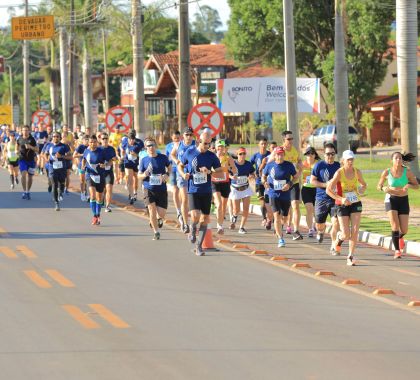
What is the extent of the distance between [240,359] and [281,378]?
825 millimetres

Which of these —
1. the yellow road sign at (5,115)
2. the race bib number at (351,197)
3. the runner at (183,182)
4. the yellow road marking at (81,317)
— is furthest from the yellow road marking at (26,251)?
the yellow road sign at (5,115)

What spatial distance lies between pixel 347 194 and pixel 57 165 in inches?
431

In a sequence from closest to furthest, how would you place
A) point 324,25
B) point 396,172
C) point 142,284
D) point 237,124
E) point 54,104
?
point 142,284, point 396,172, point 324,25, point 237,124, point 54,104

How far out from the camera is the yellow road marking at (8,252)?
18.1 m

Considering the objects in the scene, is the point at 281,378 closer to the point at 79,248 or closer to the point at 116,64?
the point at 79,248

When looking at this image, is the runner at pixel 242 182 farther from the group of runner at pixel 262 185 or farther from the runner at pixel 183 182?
the runner at pixel 183 182

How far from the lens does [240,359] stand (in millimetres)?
10141

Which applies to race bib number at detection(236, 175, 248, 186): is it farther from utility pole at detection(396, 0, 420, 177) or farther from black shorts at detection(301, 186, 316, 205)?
utility pole at detection(396, 0, 420, 177)

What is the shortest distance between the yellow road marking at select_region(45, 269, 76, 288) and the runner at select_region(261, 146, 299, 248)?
185 inches

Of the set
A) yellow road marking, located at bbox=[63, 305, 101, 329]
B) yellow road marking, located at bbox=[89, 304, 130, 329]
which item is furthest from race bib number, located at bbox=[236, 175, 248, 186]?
yellow road marking, located at bbox=[63, 305, 101, 329]

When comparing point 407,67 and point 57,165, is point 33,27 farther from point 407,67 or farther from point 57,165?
point 57,165

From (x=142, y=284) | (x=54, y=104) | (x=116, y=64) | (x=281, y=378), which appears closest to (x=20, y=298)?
(x=142, y=284)

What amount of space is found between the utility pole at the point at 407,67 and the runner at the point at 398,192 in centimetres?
1272

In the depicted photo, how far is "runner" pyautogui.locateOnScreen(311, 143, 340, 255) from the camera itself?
1892 centimetres
